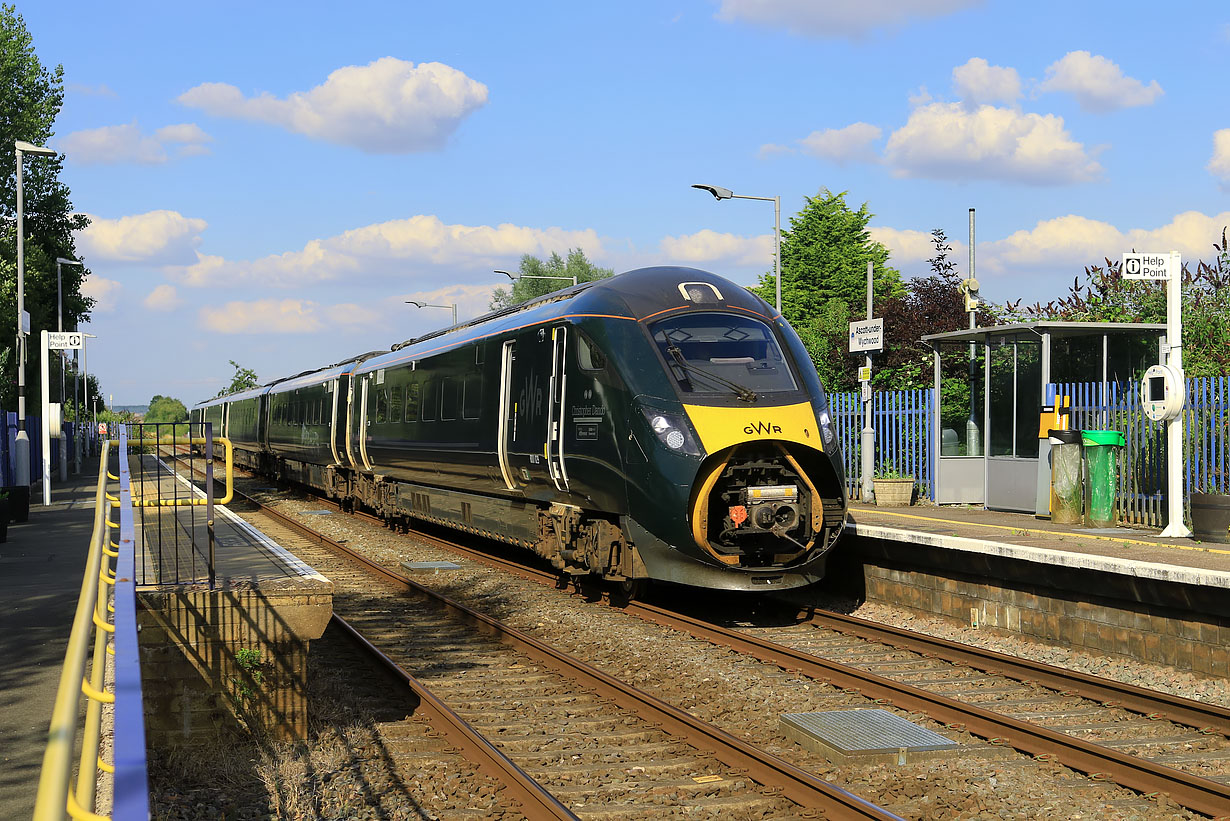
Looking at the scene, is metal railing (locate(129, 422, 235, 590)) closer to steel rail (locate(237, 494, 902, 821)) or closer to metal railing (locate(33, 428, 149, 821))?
Answer: steel rail (locate(237, 494, 902, 821))

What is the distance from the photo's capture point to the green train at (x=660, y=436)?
10.9m

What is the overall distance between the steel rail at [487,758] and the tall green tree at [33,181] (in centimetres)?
3771

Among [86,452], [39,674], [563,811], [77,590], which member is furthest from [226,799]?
[86,452]

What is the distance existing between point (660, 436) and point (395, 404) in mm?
10724

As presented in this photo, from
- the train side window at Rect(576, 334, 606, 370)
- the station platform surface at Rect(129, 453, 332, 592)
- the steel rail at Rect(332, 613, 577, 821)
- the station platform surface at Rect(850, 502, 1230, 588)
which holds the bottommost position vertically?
the steel rail at Rect(332, 613, 577, 821)

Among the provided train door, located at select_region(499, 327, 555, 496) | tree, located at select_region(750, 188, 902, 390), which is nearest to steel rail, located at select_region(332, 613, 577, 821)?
train door, located at select_region(499, 327, 555, 496)

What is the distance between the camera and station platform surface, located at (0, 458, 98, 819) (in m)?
6.43

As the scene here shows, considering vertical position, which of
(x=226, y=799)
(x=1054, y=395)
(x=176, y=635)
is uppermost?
(x=1054, y=395)

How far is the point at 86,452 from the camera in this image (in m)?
72.2

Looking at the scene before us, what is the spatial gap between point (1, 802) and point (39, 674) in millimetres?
3085

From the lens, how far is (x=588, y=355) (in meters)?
12.1

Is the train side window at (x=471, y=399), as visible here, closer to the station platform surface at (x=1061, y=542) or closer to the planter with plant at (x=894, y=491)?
the station platform surface at (x=1061, y=542)

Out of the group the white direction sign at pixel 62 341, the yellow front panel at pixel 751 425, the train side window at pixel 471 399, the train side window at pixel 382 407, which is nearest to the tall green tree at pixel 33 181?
the white direction sign at pixel 62 341

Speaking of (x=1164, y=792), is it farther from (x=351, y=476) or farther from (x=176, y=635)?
(x=351, y=476)
